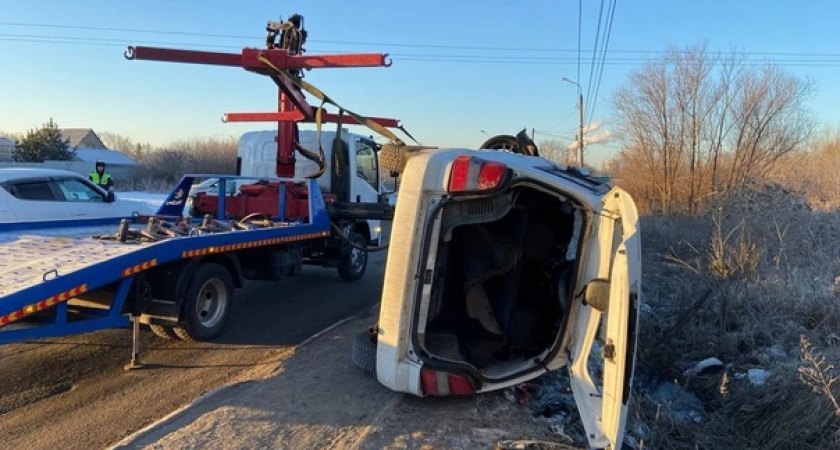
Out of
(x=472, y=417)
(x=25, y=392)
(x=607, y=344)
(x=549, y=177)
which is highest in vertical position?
(x=549, y=177)

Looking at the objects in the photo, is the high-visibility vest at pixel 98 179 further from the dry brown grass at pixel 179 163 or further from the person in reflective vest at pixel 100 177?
the dry brown grass at pixel 179 163

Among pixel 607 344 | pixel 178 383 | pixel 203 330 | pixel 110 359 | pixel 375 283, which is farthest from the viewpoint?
pixel 375 283

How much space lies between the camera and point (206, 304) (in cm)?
587

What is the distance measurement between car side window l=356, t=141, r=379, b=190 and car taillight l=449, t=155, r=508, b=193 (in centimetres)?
692

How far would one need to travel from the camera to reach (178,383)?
186 inches

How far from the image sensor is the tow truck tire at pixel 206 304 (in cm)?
543

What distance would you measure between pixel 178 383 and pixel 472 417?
250 cm

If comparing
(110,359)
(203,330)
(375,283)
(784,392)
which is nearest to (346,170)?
(375,283)

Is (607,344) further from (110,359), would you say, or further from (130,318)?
(110,359)

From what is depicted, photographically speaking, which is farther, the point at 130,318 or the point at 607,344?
the point at 130,318

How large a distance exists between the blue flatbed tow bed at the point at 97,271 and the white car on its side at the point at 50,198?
3.52 metres

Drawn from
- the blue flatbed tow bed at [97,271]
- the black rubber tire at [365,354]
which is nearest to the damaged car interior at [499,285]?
the black rubber tire at [365,354]

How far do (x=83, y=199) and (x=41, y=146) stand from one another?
4125 cm

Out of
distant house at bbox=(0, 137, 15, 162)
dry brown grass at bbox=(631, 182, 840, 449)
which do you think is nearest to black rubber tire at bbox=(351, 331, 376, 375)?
dry brown grass at bbox=(631, 182, 840, 449)
